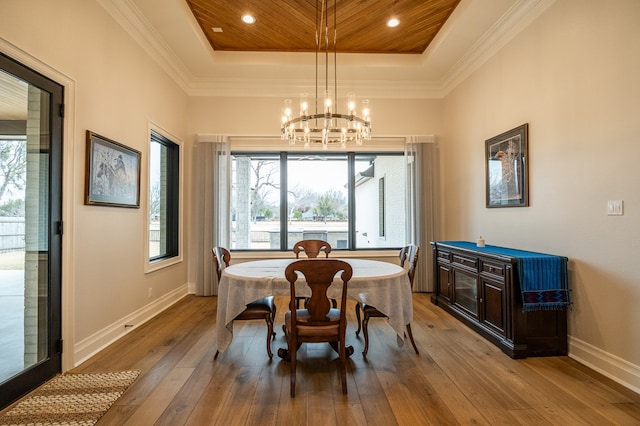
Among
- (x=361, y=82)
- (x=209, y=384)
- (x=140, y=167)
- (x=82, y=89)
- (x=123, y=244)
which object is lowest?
(x=209, y=384)

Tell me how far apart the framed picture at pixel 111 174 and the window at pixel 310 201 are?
5.97 feet

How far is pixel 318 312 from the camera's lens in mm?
2344

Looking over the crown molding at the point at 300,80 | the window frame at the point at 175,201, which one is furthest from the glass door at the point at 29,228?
the window frame at the point at 175,201

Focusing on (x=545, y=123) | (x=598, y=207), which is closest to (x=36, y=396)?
(x=598, y=207)

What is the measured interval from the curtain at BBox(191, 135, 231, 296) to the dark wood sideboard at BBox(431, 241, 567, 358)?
343cm

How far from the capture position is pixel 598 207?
8.16 ft

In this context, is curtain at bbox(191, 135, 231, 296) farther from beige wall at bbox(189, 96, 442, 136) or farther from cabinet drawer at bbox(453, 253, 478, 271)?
cabinet drawer at bbox(453, 253, 478, 271)

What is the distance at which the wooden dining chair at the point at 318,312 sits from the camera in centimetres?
220

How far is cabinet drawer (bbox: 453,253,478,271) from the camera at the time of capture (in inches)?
132

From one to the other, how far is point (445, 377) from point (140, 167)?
12.3 ft

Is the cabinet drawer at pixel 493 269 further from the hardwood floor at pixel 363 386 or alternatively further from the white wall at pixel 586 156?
the hardwood floor at pixel 363 386

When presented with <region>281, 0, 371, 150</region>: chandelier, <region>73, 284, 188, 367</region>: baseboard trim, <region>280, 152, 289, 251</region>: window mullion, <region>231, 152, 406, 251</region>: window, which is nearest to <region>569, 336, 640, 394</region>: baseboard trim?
<region>281, 0, 371, 150</region>: chandelier

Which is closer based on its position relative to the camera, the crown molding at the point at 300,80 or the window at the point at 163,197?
the crown molding at the point at 300,80

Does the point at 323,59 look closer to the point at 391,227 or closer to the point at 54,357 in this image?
the point at 391,227
